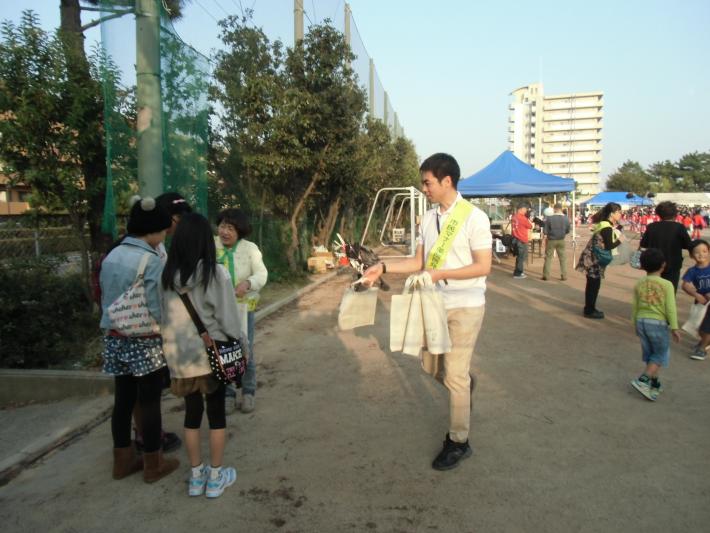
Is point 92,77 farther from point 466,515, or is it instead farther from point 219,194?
point 466,515

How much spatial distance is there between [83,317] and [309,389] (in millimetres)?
2713

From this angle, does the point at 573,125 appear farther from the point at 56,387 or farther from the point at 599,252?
the point at 56,387

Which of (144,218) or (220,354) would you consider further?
(144,218)

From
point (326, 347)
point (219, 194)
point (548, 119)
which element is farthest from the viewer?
point (548, 119)

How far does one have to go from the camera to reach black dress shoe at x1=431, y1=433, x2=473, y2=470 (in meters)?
2.99

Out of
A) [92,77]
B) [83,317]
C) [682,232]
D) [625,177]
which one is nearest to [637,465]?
[682,232]

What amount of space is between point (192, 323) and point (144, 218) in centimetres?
70

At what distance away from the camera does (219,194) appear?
877 cm

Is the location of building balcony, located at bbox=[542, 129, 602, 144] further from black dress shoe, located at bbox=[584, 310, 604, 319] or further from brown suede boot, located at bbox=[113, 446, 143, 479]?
brown suede boot, located at bbox=[113, 446, 143, 479]

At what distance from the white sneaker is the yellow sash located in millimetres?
1937

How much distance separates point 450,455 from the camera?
302 cm

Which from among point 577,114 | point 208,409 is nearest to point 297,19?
point 208,409

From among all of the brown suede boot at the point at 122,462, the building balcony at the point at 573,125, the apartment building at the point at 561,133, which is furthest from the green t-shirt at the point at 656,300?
the building balcony at the point at 573,125

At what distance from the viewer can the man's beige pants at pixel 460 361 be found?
2.97 meters
